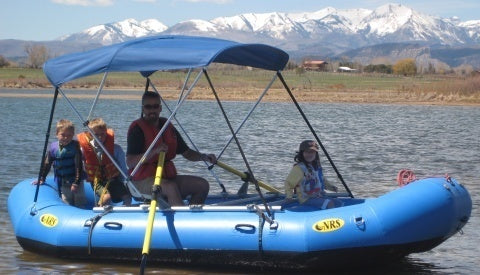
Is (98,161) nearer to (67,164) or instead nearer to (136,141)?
(67,164)

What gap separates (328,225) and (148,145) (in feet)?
6.31

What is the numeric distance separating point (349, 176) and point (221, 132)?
980 centimetres

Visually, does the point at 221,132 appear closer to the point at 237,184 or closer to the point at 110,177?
the point at 237,184

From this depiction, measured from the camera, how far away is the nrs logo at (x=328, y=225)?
8219 mm

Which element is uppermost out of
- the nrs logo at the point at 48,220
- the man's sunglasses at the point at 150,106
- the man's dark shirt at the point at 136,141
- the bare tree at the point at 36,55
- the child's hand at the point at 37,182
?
the man's sunglasses at the point at 150,106

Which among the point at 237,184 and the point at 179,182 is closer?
the point at 179,182

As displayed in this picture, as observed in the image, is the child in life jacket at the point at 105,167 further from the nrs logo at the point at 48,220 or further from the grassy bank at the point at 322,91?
the grassy bank at the point at 322,91

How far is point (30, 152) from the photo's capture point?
18.7 metres

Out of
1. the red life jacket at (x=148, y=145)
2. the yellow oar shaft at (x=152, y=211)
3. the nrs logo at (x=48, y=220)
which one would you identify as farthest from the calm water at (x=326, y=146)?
the red life jacket at (x=148, y=145)

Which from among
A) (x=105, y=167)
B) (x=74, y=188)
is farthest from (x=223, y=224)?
(x=74, y=188)

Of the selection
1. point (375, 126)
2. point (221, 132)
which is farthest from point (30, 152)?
point (375, 126)

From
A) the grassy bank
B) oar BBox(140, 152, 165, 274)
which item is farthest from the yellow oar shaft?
the grassy bank

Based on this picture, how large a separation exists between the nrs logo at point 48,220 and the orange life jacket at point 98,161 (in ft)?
2.18

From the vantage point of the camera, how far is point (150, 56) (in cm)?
864
